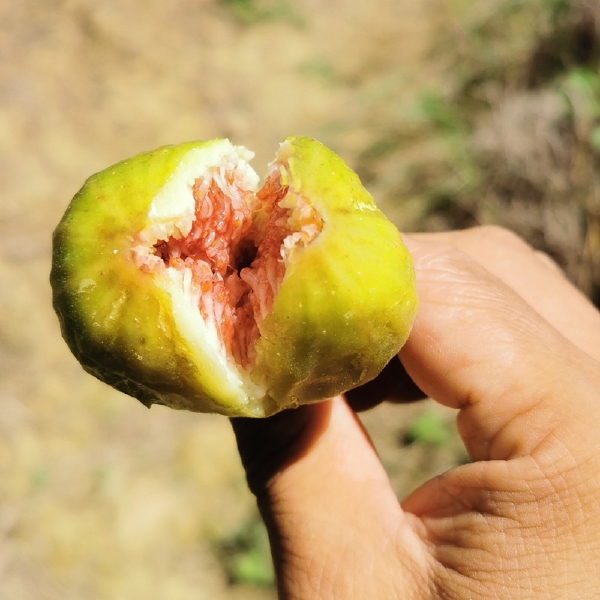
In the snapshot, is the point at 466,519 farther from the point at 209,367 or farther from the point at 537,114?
the point at 537,114

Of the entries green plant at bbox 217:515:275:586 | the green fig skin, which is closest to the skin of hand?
the green fig skin

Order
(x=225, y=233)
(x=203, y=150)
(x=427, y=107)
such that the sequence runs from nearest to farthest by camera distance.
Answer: (x=203, y=150), (x=225, y=233), (x=427, y=107)

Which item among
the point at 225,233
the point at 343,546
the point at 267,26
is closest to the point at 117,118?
the point at 267,26

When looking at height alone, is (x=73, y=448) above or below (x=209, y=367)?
below

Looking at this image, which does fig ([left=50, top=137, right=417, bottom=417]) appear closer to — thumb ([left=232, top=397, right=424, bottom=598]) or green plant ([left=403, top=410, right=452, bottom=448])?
thumb ([left=232, top=397, right=424, bottom=598])

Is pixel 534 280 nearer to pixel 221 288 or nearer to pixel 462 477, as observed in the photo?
pixel 462 477

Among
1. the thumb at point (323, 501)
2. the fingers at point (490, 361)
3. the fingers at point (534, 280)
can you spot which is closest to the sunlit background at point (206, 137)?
the fingers at point (534, 280)
